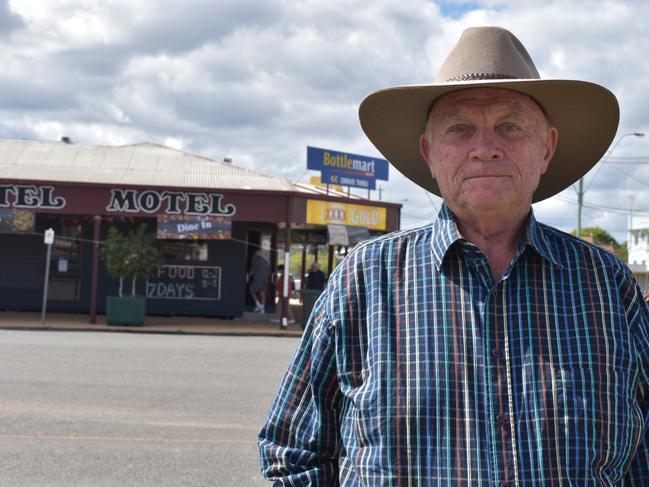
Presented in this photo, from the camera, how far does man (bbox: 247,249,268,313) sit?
2319 cm

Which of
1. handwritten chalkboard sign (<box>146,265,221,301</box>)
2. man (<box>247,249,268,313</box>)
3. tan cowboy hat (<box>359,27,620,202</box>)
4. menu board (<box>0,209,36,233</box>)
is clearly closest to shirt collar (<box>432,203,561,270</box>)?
tan cowboy hat (<box>359,27,620,202</box>)

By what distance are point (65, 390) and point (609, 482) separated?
8.73 meters

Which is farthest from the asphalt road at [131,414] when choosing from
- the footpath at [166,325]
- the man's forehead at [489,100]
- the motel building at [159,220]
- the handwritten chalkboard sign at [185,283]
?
the handwritten chalkboard sign at [185,283]

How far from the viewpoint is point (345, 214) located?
23656mm

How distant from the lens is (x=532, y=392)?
6.06 feet

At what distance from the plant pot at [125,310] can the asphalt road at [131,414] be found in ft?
19.1

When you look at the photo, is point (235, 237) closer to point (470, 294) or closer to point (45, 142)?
point (45, 142)

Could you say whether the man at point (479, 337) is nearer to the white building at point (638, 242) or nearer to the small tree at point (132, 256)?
the small tree at point (132, 256)

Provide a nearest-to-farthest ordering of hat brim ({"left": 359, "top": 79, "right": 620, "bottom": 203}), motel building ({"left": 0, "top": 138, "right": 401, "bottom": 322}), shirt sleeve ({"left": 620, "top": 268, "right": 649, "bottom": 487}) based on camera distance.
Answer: shirt sleeve ({"left": 620, "top": 268, "right": 649, "bottom": 487}), hat brim ({"left": 359, "top": 79, "right": 620, "bottom": 203}), motel building ({"left": 0, "top": 138, "right": 401, "bottom": 322})

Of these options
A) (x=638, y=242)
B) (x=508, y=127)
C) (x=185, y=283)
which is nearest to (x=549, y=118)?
(x=508, y=127)

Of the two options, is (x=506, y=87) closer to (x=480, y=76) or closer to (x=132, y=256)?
(x=480, y=76)

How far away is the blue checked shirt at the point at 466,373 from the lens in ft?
5.99

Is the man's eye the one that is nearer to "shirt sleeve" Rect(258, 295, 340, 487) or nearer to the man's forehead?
the man's forehead

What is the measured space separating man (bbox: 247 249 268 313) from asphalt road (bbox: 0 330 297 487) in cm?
848
